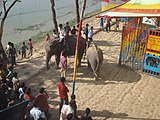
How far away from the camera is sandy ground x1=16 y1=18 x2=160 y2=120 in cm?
991

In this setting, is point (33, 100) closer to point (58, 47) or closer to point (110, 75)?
point (110, 75)

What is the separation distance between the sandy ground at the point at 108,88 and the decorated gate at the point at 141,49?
36cm

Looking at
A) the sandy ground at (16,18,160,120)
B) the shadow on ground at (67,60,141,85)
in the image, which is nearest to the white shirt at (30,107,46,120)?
the sandy ground at (16,18,160,120)

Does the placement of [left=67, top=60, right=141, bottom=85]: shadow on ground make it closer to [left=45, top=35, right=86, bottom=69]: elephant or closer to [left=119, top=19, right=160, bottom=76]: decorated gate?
[left=119, top=19, right=160, bottom=76]: decorated gate

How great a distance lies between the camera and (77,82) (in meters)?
12.1

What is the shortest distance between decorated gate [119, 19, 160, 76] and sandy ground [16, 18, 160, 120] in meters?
0.36

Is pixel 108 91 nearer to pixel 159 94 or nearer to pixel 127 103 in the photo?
pixel 127 103

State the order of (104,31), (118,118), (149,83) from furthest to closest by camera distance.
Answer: (104,31)
(149,83)
(118,118)

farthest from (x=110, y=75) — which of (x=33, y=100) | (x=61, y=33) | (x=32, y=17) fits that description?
(x=32, y=17)

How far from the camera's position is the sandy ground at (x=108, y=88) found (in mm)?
9906

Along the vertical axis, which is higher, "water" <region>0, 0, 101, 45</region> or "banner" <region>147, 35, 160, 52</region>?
"banner" <region>147, 35, 160, 52</region>

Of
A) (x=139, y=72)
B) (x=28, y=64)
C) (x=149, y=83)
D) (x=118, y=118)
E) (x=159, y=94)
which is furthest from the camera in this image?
(x=28, y=64)

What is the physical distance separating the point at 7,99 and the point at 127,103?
13.5 feet

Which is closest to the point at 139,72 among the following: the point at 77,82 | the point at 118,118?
the point at 77,82
